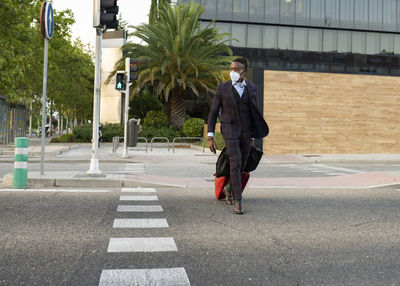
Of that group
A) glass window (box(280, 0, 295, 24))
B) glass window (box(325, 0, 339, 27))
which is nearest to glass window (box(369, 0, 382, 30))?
glass window (box(325, 0, 339, 27))

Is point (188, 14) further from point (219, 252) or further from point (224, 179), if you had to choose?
point (219, 252)

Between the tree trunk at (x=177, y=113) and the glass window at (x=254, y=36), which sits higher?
the glass window at (x=254, y=36)

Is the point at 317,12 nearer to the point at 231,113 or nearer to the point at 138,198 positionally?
the point at 138,198

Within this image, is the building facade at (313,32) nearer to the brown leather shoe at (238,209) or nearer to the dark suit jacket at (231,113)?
the dark suit jacket at (231,113)

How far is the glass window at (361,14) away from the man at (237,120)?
4546cm

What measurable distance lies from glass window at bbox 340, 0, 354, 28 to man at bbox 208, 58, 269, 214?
4463 cm

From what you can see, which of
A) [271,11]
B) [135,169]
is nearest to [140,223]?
[135,169]

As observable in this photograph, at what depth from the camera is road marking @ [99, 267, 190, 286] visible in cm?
330

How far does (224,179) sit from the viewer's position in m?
6.93

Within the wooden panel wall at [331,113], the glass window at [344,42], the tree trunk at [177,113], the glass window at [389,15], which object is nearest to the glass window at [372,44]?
the glass window at [389,15]

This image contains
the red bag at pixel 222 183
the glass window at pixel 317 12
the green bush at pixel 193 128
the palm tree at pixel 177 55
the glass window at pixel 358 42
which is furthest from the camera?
the glass window at pixel 358 42

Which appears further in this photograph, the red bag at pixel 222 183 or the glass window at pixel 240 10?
the glass window at pixel 240 10

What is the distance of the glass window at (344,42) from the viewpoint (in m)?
47.9

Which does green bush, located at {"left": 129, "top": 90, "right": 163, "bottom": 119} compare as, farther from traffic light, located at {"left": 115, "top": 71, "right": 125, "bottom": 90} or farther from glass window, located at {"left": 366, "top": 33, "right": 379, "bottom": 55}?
glass window, located at {"left": 366, "top": 33, "right": 379, "bottom": 55}
